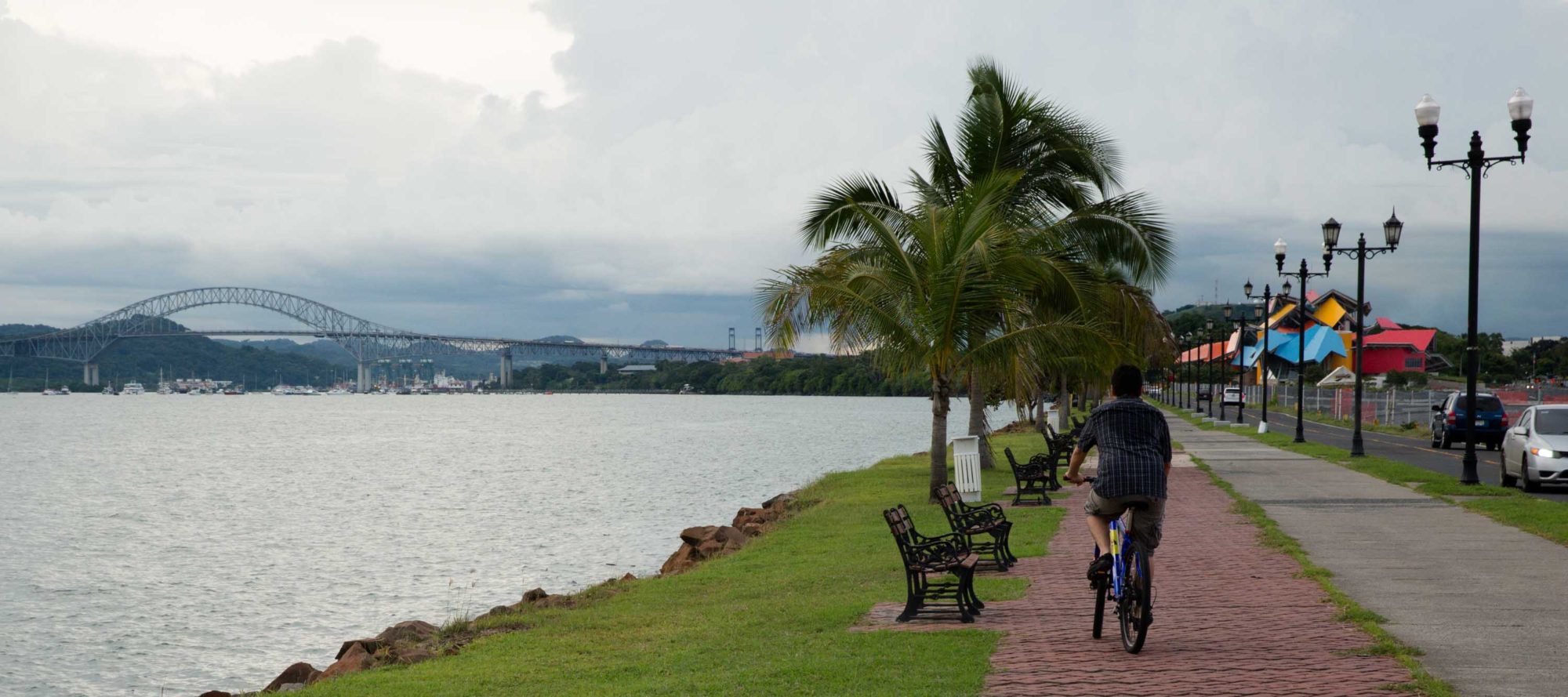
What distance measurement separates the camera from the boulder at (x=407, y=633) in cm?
1245

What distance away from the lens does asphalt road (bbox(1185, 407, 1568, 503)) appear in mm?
25172

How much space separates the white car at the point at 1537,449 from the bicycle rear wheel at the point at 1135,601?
50.9 feet

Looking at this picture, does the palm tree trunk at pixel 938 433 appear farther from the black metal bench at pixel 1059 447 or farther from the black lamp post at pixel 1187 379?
the black lamp post at pixel 1187 379

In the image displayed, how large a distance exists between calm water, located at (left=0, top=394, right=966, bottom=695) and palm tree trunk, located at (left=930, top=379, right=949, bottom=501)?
15.3 ft

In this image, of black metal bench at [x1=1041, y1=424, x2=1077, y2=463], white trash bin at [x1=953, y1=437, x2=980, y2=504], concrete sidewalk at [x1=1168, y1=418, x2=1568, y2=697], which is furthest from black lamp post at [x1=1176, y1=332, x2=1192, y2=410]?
concrete sidewalk at [x1=1168, y1=418, x2=1568, y2=697]

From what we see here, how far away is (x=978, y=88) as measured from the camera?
2652 cm

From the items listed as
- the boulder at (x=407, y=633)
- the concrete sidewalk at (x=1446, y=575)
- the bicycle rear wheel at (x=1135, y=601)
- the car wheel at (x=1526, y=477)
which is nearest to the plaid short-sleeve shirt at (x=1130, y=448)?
the bicycle rear wheel at (x=1135, y=601)

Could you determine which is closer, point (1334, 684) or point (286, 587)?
point (1334, 684)

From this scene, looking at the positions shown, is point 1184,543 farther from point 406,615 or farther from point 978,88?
point 978,88

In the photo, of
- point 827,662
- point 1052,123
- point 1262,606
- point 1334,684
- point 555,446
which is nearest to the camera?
point 1334,684

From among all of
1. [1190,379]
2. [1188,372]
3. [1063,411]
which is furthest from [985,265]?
[1190,379]

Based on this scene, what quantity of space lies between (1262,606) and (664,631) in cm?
460

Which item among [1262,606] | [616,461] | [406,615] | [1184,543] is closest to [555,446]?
[616,461]

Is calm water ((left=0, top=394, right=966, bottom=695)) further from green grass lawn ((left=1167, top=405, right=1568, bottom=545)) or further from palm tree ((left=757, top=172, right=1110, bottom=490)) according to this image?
green grass lawn ((left=1167, top=405, right=1568, bottom=545))
